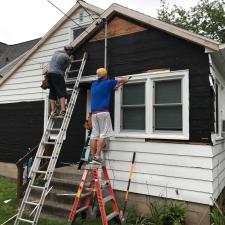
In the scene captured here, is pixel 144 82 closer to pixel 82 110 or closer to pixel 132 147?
pixel 132 147

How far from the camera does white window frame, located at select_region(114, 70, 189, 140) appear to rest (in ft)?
20.0

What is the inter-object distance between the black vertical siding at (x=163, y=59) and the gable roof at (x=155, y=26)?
20 centimetres

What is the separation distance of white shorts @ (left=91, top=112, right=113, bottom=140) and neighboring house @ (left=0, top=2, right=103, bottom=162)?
4745 mm

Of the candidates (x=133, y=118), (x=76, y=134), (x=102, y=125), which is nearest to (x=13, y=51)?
(x=76, y=134)

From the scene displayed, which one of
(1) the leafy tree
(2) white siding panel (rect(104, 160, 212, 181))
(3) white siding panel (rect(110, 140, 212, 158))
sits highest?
(1) the leafy tree

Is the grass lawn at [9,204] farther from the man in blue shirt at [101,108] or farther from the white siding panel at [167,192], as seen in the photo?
the man in blue shirt at [101,108]

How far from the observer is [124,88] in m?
7.12

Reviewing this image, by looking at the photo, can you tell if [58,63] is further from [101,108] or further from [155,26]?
[155,26]

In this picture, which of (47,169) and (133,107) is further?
(133,107)

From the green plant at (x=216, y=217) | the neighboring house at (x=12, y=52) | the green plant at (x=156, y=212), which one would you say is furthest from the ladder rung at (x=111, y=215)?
the neighboring house at (x=12, y=52)

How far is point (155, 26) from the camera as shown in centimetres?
655

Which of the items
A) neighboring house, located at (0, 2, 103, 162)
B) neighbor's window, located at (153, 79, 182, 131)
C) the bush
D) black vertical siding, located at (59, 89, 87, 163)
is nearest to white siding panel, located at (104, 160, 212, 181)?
the bush

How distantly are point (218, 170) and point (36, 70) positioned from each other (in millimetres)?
7589

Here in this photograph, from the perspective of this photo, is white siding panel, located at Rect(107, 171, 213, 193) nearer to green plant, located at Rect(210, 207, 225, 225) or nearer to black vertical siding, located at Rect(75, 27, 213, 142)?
green plant, located at Rect(210, 207, 225, 225)
